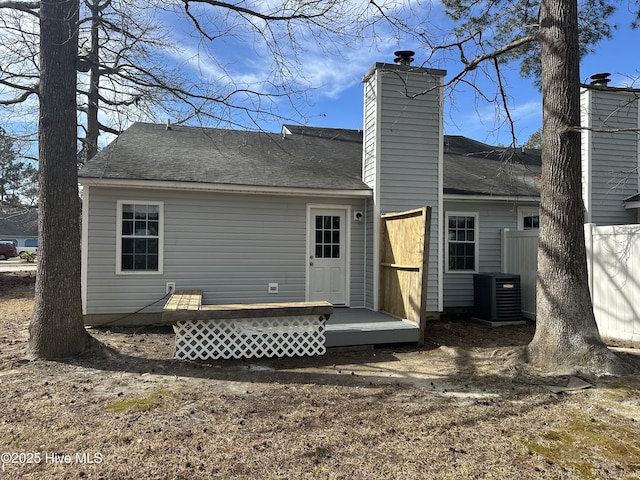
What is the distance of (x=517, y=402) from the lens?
4172 millimetres

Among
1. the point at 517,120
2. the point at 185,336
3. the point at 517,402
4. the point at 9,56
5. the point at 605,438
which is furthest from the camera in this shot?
the point at 517,120

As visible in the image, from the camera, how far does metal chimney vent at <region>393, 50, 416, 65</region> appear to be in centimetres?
838

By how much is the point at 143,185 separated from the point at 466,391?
611cm

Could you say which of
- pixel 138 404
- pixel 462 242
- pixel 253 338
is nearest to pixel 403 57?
pixel 462 242

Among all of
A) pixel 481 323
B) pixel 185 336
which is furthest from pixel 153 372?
pixel 481 323

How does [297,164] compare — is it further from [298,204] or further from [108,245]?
[108,245]

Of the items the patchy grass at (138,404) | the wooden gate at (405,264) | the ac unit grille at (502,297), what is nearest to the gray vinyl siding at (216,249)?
the wooden gate at (405,264)

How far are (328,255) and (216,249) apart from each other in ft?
7.56

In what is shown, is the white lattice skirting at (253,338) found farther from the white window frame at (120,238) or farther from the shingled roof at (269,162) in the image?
the shingled roof at (269,162)

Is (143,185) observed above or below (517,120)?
below

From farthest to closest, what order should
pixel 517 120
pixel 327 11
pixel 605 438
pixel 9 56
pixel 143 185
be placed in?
pixel 517 120 → pixel 143 185 → pixel 9 56 → pixel 327 11 → pixel 605 438

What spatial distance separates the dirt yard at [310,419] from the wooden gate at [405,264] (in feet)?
3.42

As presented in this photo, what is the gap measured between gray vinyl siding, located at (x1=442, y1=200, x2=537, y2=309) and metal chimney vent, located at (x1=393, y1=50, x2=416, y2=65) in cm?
308

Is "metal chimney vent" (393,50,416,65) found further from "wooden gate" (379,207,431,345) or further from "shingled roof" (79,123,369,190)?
"wooden gate" (379,207,431,345)
